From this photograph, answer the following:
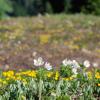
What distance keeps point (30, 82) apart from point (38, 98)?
44cm

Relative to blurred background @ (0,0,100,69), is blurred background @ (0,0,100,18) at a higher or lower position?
higher

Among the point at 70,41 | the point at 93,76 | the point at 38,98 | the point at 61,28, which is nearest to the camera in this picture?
the point at 38,98

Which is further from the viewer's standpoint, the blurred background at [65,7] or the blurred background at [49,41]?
the blurred background at [65,7]

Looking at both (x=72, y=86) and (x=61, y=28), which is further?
(x=61, y=28)

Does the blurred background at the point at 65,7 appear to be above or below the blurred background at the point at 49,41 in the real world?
above

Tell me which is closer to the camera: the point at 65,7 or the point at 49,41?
the point at 49,41

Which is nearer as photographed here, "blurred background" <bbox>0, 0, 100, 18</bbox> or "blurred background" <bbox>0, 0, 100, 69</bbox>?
"blurred background" <bbox>0, 0, 100, 69</bbox>

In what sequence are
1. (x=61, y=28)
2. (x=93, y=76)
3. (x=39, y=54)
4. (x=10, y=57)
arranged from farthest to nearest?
(x=61, y=28) → (x=39, y=54) → (x=10, y=57) → (x=93, y=76)

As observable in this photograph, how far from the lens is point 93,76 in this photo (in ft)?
23.4

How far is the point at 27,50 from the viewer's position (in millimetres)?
16781

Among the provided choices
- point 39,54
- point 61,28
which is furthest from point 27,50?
point 61,28

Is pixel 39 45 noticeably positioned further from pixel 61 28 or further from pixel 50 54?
pixel 61 28

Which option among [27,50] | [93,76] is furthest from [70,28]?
[93,76]

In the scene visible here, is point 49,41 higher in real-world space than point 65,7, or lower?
lower
